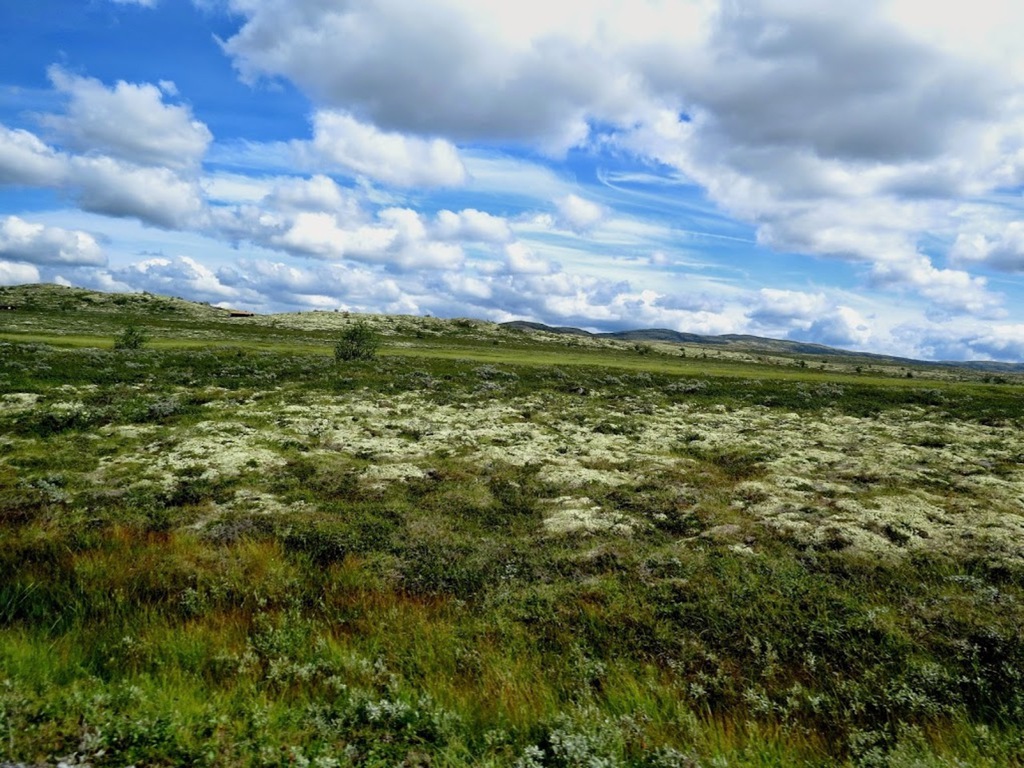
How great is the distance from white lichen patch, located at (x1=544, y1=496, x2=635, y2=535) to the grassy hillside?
181 mm

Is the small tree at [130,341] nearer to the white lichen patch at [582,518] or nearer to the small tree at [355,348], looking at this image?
the small tree at [355,348]

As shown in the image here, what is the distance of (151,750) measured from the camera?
6.10 metres

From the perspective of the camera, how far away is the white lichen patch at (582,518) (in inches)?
687

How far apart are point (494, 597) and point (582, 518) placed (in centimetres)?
661

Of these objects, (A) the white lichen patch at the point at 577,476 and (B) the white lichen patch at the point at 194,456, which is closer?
(B) the white lichen patch at the point at 194,456

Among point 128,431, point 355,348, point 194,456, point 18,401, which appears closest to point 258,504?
point 194,456

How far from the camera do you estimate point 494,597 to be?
12.3 m

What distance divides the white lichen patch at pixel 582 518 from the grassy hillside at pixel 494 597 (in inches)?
7.1

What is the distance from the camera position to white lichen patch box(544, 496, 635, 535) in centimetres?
1745

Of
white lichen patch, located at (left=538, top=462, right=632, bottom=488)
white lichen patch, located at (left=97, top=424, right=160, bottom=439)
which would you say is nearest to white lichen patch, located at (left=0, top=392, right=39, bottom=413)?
white lichen patch, located at (left=97, top=424, right=160, bottom=439)

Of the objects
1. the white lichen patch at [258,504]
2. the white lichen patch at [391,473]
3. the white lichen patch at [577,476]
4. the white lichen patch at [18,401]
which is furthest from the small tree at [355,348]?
the white lichen patch at [258,504]

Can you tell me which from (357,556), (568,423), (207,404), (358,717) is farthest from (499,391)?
(358,717)

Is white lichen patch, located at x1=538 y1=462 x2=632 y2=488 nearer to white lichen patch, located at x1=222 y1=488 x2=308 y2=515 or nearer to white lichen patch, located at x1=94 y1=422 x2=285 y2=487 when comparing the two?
white lichen patch, located at x1=222 y1=488 x2=308 y2=515

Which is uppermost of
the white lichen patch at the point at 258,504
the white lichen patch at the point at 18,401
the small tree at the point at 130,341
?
the small tree at the point at 130,341
